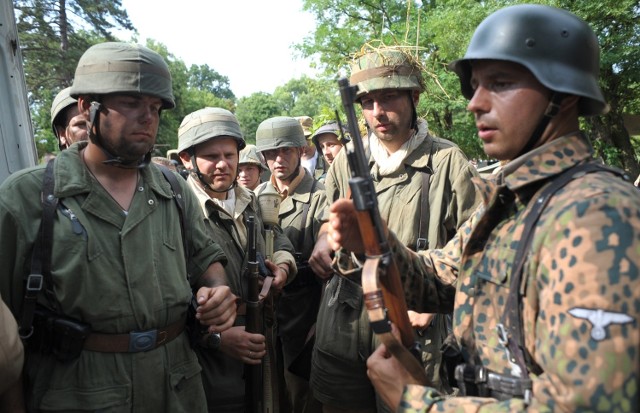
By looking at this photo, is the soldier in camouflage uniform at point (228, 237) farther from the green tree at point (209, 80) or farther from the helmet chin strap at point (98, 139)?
the green tree at point (209, 80)

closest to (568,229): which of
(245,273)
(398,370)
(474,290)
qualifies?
(474,290)

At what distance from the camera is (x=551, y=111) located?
197 centimetres

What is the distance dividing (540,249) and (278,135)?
4159 mm

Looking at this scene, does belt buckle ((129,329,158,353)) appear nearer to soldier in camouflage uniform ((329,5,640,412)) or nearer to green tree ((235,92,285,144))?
soldier in camouflage uniform ((329,5,640,412))

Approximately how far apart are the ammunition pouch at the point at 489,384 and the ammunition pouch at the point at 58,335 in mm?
1741

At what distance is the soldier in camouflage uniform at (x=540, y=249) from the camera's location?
1503 mm

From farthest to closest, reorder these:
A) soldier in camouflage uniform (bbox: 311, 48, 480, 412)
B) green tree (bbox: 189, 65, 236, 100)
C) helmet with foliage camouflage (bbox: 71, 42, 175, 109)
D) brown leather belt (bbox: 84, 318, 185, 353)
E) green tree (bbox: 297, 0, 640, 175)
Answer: green tree (bbox: 189, 65, 236, 100) < green tree (bbox: 297, 0, 640, 175) < soldier in camouflage uniform (bbox: 311, 48, 480, 412) < helmet with foliage camouflage (bbox: 71, 42, 175, 109) < brown leather belt (bbox: 84, 318, 185, 353)

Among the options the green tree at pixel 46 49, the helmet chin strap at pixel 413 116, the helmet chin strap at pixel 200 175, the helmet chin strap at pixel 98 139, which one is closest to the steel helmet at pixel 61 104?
the helmet chin strap at pixel 200 175

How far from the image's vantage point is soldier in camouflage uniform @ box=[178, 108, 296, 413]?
3.75 metres

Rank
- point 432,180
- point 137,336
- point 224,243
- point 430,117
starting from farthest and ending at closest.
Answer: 1. point 430,117
2. point 224,243
3. point 432,180
4. point 137,336

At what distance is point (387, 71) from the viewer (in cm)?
382

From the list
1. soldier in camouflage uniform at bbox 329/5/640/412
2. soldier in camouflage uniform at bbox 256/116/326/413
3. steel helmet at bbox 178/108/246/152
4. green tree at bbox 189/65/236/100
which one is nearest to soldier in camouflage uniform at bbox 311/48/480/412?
soldier in camouflage uniform at bbox 256/116/326/413

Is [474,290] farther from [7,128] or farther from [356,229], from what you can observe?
[7,128]

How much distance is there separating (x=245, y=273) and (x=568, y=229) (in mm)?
2715
